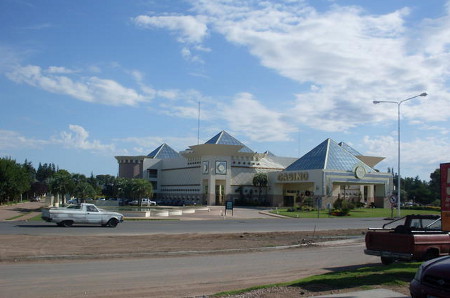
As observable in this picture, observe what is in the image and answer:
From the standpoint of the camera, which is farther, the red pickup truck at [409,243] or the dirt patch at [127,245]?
the dirt patch at [127,245]

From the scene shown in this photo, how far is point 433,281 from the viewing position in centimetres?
770

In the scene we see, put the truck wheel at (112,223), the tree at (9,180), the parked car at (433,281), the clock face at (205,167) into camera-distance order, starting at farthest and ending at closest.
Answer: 1. the clock face at (205,167)
2. the tree at (9,180)
3. the truck wheel at (112,223)
4. the parked car at (433,281)

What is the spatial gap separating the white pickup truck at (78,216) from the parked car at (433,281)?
24.5 meters

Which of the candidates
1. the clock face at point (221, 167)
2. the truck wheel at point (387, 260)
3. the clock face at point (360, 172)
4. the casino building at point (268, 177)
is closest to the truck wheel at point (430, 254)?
the truck wheel at point (387, 260)

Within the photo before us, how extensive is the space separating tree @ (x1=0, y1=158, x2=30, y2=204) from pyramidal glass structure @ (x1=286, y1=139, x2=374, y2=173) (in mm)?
42815

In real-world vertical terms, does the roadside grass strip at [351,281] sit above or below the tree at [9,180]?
below

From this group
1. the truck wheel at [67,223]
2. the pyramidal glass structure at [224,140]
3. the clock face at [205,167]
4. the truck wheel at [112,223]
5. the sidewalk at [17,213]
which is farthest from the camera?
the pyramidal glass structure at [224,140]

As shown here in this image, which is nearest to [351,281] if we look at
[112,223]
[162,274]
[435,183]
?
[162,274]

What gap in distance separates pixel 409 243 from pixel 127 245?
11252 mm

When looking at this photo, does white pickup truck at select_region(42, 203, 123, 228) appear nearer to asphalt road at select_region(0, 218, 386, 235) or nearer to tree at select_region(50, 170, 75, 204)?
asphalt road at select_region(0, 218, 386, 235)

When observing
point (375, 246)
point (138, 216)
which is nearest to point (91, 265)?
point (375, 246)

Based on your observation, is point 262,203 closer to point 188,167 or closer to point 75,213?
point 188,167

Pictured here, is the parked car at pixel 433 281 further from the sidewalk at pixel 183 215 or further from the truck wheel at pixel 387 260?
the sidewalk at pixel 183 215

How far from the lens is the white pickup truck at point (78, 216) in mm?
28781
